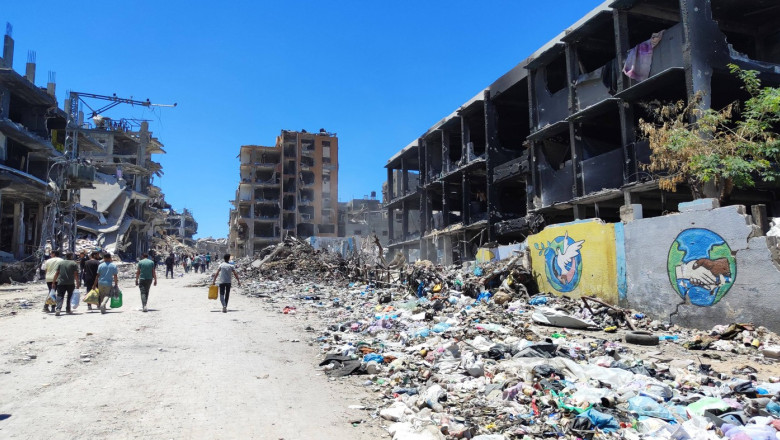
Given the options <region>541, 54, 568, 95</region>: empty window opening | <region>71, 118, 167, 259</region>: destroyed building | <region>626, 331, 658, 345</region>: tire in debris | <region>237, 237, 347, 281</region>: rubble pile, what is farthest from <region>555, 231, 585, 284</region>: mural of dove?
<region>71, 118, 167, 259</region>: destroyed building

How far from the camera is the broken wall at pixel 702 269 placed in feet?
23.5

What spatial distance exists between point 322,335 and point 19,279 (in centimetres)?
2134

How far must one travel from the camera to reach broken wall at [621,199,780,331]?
718 centimetres

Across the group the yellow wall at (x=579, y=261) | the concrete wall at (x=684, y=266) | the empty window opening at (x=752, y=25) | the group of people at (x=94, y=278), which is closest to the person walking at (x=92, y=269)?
the group of people at (x=94, y=278)

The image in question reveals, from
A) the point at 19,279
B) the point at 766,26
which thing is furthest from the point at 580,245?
the point at 19,279

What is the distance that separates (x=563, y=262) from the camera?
447 inches

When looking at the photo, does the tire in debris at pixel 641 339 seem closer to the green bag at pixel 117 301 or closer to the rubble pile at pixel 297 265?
the green bag at pixel 117 301

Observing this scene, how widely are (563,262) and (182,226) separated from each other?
276 ft

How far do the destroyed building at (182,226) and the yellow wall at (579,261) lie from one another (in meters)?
78.3

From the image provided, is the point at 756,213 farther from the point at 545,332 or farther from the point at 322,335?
the point at 322,335

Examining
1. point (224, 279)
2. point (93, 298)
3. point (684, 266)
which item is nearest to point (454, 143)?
point (224, 279)

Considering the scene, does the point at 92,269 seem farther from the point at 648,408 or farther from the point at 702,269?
the point at 702,269

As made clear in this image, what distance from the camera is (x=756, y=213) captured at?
760 centimetres

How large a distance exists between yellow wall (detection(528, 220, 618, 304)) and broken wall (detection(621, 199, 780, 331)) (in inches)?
17.9
